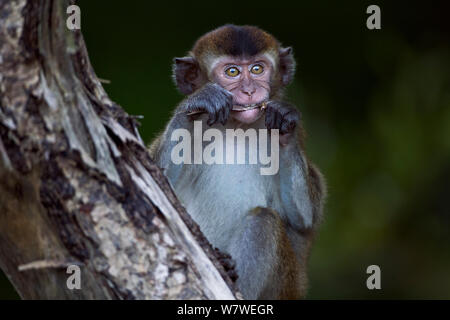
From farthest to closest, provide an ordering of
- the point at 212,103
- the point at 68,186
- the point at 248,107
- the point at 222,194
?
the point at 222,194 < the point at 248,107 < the point at 212,103 < the point at 68,186

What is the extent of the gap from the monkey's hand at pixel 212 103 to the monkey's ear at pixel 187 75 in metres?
0.63

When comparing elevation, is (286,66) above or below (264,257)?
above

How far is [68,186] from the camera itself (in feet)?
11.6

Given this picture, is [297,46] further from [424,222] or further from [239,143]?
[239,143]

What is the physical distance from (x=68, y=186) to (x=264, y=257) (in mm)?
2043

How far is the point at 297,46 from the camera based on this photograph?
32.8 feet

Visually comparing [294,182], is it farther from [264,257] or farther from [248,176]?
[264,257]

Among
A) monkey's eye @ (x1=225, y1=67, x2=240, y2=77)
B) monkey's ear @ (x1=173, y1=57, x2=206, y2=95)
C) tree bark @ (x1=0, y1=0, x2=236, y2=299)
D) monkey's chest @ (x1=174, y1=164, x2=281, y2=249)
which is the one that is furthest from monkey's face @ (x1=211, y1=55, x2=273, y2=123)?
tree bark @ (x1=0, y1=0, x2=236, y2=299)

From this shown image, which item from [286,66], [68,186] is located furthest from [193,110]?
[68,186]

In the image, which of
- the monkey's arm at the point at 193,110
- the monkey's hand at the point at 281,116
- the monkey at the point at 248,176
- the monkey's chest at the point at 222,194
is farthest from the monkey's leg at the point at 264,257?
the monkey's arm at the point at 193,110

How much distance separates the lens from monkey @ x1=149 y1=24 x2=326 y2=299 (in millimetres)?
5230

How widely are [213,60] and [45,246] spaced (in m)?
2.90

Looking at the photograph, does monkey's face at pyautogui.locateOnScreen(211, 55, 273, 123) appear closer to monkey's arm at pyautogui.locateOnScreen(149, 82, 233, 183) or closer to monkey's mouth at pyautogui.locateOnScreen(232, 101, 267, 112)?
monkey's mouth at pyautogui.locateOnScreen(232, 101, 267, 112)

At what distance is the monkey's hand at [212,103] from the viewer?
17.5 ft
